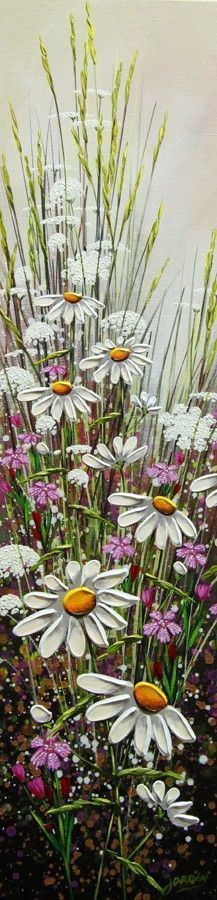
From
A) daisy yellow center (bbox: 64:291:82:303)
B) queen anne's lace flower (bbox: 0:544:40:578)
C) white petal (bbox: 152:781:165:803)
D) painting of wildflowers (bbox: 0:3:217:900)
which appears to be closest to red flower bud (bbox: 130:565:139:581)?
painting of wildflowers (bbox: 0:3:217:900)

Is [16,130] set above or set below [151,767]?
above

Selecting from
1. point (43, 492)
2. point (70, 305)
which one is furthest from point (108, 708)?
point (70, 305)

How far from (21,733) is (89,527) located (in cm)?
23

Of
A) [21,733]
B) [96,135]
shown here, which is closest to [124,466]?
[21,733]

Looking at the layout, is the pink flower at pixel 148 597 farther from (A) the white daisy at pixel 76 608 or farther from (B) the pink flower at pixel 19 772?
(B) the pink flower at pixel 19 772

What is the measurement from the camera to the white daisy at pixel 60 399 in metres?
0.98

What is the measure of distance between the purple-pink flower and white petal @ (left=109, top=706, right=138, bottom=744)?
165 millimetres

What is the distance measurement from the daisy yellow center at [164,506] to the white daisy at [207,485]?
1.6 inches

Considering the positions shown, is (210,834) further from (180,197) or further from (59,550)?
(180,197)

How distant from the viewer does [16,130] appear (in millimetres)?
1070

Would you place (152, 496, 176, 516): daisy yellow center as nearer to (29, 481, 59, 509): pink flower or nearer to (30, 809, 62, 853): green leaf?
(29, 481, 59, 509): pink flower

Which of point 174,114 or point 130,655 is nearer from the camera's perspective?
point 130,655

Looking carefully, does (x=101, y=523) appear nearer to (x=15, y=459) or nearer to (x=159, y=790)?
(x=15, y=459)

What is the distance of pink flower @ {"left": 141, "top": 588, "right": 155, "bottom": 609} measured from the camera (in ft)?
3.04
